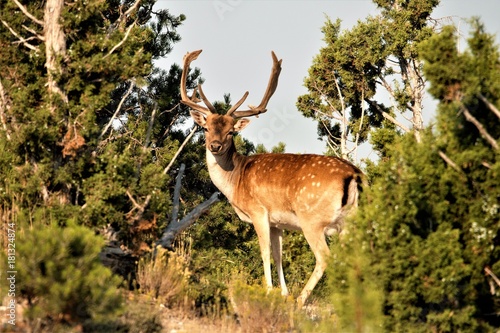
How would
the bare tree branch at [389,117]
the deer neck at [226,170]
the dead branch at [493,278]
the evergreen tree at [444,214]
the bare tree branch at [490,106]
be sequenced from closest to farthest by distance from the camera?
the bare tree branch at [490,106]
the evergreen tree at [444,214]
the dead branch at [493,278]
the deer neck at [226,170]
the bare tree branch at [389,117]

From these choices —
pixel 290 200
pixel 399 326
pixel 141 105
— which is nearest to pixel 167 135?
pixel 141 105

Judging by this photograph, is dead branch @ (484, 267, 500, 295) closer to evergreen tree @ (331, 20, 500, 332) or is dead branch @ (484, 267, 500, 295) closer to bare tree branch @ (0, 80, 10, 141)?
evergreen tree @ (331, 20, 500, 332)

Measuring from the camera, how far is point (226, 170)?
13836 mm

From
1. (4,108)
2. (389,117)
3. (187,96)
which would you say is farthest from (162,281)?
(389,117)

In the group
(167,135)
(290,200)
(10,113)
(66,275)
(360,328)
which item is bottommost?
(360,328)

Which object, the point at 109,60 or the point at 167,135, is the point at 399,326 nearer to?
the point at 109,60

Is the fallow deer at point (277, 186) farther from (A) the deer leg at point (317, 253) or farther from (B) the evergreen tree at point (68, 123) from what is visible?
(B) the evergreen tree at point (68, 123)

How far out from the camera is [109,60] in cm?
1073

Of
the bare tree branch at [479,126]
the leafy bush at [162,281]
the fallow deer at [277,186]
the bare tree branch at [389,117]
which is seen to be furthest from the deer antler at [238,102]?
the bare tree branch at [389,117]

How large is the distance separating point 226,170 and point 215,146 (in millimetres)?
757

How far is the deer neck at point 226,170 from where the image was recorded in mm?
13664

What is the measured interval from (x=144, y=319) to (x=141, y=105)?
810cm

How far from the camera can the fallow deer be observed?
11.7m

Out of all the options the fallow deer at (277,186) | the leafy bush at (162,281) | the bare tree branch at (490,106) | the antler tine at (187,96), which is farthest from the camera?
the antler tine at (187,96)
